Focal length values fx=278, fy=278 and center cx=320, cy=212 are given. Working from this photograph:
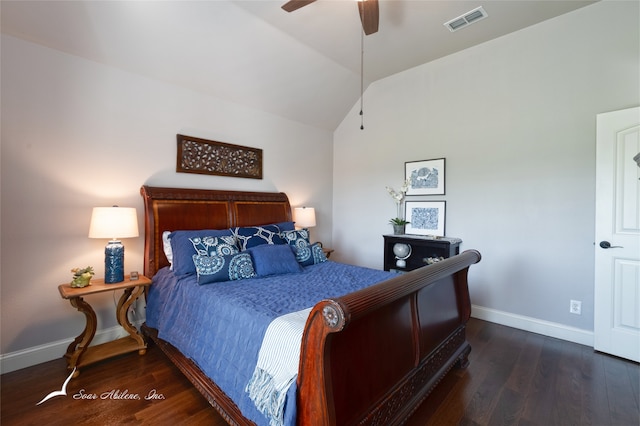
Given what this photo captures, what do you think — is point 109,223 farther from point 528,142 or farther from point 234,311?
point 528,142

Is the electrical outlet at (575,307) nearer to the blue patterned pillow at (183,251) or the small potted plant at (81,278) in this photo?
the blue patterned pillow at (183,251)

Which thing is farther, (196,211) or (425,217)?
(425,217)

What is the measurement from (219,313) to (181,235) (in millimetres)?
1157

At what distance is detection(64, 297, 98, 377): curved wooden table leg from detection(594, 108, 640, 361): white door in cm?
436

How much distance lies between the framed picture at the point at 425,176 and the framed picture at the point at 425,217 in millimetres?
155

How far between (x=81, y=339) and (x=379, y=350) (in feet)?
8.10

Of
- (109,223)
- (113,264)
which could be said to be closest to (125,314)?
(113,264)

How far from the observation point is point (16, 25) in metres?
2.09

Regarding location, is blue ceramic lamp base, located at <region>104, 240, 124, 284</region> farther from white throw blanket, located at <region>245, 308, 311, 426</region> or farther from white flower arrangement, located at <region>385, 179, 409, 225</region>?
white flower arrangement, located at <region>385, 179, 409, 225</region>

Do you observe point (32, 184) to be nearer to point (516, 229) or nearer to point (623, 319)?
point (516, 229)

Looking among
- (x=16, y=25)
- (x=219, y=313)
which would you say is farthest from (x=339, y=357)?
(x=16, y=25)

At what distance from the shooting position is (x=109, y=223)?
2.25 m

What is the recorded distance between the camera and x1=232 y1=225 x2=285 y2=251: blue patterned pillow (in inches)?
113

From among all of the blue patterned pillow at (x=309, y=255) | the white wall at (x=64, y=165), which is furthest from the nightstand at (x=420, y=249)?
the white wall at (x=64, y=165)
